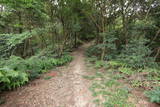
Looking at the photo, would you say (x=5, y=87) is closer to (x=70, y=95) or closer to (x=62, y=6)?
(x=70, y=95)

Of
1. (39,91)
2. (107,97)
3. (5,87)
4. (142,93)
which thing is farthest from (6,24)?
(142,93)

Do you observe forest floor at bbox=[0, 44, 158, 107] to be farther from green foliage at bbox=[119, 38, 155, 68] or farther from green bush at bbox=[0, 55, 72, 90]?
green foliage at bbox=[119, 38, 155, 68]

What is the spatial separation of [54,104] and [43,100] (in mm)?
470

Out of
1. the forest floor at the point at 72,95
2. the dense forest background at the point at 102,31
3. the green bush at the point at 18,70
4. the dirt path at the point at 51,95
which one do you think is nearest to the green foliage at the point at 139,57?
the dense forest background at the point at 102,31

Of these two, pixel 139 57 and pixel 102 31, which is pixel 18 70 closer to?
pixel 139 57

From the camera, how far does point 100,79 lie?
531 centimetres

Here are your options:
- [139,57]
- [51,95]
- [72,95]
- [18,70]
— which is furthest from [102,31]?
[18,70]

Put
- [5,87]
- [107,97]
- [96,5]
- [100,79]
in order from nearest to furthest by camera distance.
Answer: [107,97], [5,87], [100,79], [96,5]

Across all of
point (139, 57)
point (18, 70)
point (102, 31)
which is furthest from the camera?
point (102, 31)

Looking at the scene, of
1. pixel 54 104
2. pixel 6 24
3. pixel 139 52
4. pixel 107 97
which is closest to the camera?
pixel 54 104

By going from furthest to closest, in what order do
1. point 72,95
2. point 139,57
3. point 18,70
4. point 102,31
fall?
1. point 102,31
2. point 139,57
3. point 18,70
4. point 72,95

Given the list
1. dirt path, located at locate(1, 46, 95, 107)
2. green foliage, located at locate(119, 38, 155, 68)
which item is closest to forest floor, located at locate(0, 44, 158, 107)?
dirt path, located at locate(1, 46, 95, 107)

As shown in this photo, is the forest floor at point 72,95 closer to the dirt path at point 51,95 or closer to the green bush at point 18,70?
the dirt path at point 51,95

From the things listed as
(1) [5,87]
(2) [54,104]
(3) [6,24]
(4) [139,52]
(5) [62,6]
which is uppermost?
(5) [62,6]
